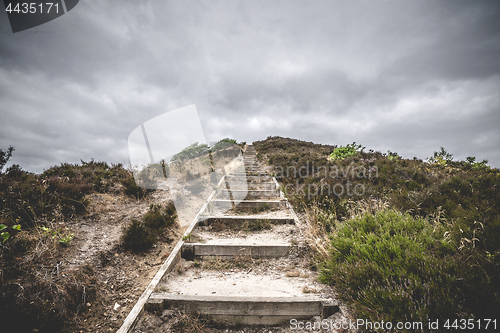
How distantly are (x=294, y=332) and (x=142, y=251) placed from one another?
3000 millimetres

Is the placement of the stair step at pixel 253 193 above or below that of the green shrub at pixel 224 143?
below

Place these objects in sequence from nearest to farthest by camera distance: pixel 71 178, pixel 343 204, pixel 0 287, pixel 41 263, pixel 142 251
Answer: pixel 0 287 → pixel 41 263 → pixel 142 251 → pixel 343 204 → pixel 71 178

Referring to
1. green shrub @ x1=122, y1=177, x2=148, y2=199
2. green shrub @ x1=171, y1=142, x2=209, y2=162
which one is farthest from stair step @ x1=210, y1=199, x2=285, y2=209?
green shrub @ x1=171, y1=142, x2=209, y2=162

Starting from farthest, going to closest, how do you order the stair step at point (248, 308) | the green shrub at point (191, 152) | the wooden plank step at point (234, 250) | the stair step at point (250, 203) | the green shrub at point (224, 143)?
the green shrub at point (224, 143) → the green shrub at point (191, 152) → the stair step at point (250, 203) → the wooden plank step at point (234, 250) → the stair step at point (248, 308)

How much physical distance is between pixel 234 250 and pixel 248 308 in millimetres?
1351

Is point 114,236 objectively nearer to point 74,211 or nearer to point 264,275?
point 74,211

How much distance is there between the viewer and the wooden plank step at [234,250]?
396cm

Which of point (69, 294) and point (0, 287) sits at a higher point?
point (0, 287)

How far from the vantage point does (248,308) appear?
2.68 metres

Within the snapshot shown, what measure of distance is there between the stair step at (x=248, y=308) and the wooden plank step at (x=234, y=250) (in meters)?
1.26

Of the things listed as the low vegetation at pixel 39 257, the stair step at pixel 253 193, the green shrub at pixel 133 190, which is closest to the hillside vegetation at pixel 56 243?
the low vegetation at pixel 39 257

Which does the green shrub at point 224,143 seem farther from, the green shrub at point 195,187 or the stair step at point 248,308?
the stair step at point 248,308

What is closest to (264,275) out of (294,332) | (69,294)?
(294,332)

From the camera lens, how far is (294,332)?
2541mm
